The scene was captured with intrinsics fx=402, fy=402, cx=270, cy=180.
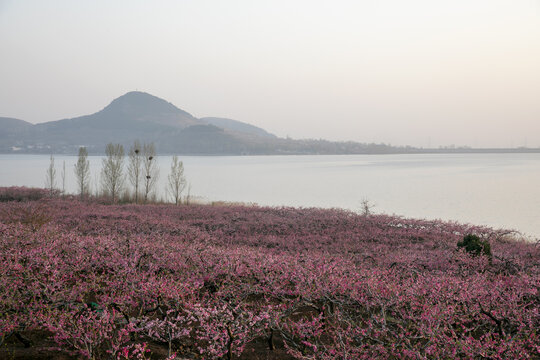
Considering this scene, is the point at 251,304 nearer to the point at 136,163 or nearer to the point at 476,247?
the point at 476,247

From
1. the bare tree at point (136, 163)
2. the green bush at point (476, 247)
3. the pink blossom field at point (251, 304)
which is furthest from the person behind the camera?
the bare tree at point (136, 163)

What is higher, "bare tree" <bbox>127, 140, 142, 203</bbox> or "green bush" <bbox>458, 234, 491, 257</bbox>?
"bare tree" <bbox>127, 140, 142, 203</bbox>

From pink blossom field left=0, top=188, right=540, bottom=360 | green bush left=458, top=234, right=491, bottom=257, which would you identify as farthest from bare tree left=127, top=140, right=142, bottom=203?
green bush left=458, top=234, right=491, bottom=257

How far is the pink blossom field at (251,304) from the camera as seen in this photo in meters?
4.77

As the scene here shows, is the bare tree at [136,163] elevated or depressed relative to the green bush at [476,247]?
elevated

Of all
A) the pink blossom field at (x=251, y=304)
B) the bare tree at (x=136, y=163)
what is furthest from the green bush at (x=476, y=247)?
the bare tree at (x=136, y=163)

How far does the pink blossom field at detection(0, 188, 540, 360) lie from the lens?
477 cm

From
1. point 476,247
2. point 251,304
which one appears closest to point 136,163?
point 476,247

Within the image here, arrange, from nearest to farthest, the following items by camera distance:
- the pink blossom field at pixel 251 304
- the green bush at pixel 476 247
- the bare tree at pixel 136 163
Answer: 1. the pink blossom field at pixel 251 304
2. the green bush at pixel 476 247
3. the bare tree at pixel 136 163

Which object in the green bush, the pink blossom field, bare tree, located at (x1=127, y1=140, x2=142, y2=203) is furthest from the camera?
bare tree, located at (x1=127, y1=140, x2=142, y2=203)

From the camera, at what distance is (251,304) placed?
6555mm

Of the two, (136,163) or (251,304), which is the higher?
(136,163)

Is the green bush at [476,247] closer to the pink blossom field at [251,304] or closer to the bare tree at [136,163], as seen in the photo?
the pink blossom field at [251,304]

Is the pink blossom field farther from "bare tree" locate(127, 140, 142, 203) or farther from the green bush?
"bare tree" locate(127, 140, 142, 203)
